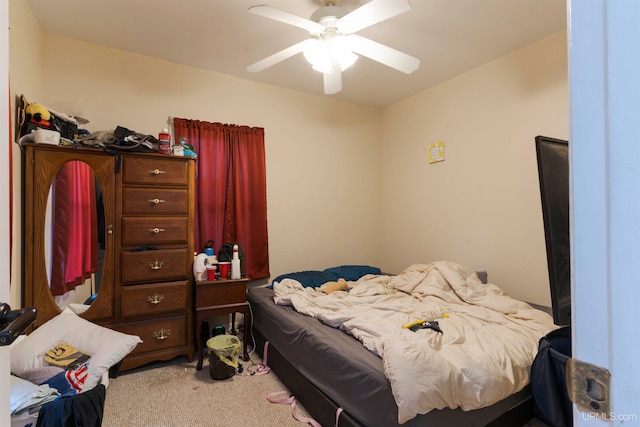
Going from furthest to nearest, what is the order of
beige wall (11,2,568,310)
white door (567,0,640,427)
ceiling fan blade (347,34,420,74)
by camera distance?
beige wall (11,2,568,310)
ceiling fan blade (347,34,420,74)
white door (567,0,640,427)

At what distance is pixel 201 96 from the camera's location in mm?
2949

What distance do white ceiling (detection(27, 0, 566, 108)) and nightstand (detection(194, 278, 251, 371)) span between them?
1941 mm

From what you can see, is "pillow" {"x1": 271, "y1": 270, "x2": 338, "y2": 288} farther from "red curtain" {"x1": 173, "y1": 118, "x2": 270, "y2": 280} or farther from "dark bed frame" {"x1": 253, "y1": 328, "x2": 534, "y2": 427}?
"dark bed frame" {"x1": 253, "y1": 328, "x2": 534, "y2": 427}

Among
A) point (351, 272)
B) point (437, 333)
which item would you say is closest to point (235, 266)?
point (351, 272)

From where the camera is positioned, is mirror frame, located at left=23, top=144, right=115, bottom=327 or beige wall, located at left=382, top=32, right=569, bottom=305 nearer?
mirror frame, located at left=23, top=144, right=115, bottom=327

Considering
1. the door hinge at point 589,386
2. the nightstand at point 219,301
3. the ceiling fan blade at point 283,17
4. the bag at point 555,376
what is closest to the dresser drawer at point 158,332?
the nightstand at point 219,301

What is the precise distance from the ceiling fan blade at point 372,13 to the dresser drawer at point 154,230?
5.82ft

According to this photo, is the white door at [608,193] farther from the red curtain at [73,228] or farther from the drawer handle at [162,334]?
the red curtain at [73,228]

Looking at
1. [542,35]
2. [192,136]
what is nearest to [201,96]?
[192,136]

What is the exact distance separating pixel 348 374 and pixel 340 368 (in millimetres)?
70

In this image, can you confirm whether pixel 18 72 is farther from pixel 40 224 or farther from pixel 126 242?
pixel 126 242

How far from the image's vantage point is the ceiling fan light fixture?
1.89 meters

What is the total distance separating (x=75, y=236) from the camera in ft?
7.05

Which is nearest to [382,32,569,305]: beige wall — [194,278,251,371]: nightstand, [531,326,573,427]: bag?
[531,326,573,427]: bag
